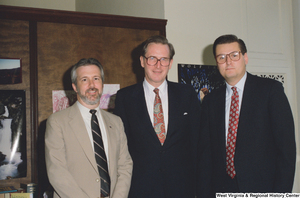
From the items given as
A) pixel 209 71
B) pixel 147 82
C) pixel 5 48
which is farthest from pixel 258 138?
pixel 5 48

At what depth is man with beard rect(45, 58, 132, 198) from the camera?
5.42 ft

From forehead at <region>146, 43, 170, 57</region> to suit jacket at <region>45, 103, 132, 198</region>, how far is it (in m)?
0.76

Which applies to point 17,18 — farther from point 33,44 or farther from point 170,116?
point 170,116

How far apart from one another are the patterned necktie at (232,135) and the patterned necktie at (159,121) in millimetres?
494

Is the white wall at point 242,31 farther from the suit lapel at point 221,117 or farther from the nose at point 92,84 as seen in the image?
the nose at point 92,84

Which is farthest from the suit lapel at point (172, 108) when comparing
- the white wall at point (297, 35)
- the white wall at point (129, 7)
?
the white wall at point (297, 35)

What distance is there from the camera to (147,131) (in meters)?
2.00

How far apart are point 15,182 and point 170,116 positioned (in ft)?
5.69

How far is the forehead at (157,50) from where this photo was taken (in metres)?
2.10

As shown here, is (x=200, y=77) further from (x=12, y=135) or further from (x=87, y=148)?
(x=12, y=135)

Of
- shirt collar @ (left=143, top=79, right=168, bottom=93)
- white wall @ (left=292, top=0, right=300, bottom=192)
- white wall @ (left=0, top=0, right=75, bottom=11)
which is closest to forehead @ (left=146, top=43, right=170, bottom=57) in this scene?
shirt collar @ (left=143, top=79, right=168, bottom=93)

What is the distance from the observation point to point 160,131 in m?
2.03

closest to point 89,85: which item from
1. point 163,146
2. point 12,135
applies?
point 163,146

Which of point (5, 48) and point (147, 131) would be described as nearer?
point (147, 131)
